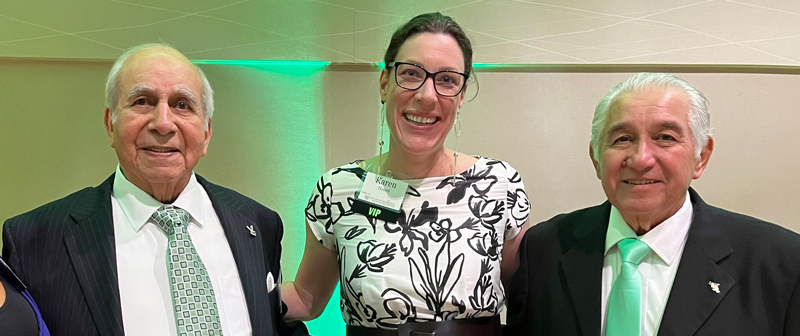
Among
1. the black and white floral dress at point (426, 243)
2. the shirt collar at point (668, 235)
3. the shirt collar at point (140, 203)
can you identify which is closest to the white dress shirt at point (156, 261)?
the shirt collar at point (140, 203)

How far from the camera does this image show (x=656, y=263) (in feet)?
5.18

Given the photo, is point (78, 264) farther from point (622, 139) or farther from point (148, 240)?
point (622, 139)

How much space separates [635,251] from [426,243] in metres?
0.66

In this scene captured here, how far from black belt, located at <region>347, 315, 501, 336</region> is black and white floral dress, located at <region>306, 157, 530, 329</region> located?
0.06 ft

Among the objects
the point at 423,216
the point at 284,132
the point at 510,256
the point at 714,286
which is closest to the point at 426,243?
A: the point at 423,216

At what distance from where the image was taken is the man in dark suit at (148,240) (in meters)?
1.46

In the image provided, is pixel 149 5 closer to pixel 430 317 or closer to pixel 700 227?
pixel 430 317

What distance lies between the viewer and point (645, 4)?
9.70 feet

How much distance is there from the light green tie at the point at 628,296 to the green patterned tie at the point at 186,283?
1.17 m

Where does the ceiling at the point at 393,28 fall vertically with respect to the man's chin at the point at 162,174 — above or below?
above

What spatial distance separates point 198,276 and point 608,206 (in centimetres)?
134

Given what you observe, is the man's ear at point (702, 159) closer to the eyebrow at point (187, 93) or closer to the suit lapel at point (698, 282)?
the suit lapel at point (698, 282)

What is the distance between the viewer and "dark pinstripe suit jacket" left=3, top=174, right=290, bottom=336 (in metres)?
1.43

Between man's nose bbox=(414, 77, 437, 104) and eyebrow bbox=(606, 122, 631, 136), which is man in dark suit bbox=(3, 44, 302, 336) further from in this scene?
eyebrow bbox=(606, 122, 631, 136)
